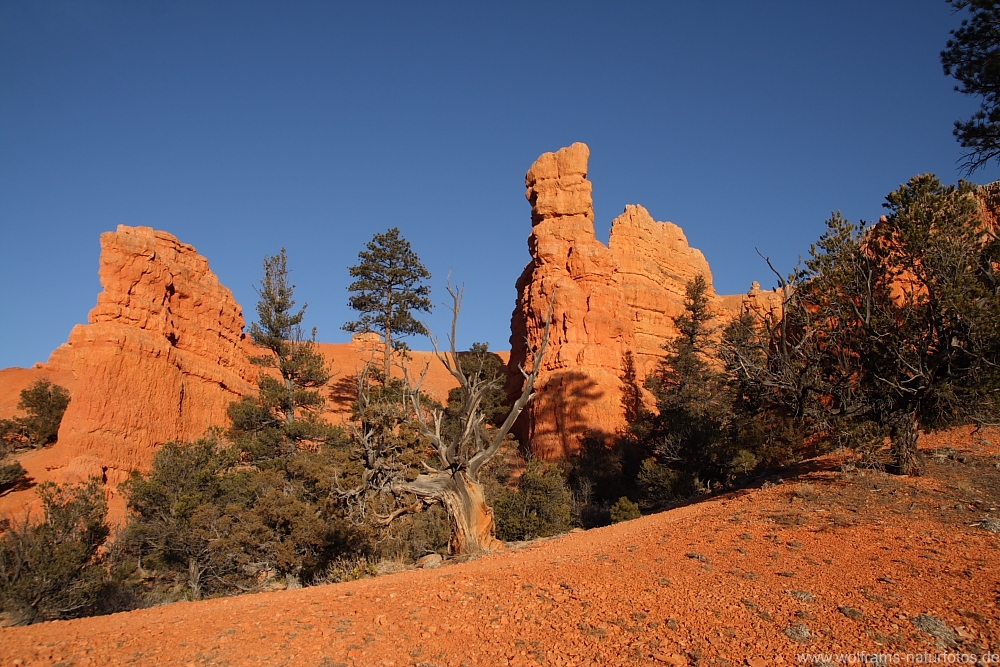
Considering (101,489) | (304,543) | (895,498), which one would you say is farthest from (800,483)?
(101,489)

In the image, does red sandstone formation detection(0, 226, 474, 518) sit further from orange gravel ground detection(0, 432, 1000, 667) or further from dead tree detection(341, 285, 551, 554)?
orange gravel ground detection(0, 432, 1000, 667)

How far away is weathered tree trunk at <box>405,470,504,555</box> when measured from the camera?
1250 cm

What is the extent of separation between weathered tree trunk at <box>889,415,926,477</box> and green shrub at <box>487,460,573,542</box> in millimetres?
9717

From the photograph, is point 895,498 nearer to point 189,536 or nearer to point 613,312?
point 189,536

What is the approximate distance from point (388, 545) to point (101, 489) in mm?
16266

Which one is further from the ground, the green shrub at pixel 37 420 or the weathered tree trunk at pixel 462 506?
the green shrub at pixel 37 420

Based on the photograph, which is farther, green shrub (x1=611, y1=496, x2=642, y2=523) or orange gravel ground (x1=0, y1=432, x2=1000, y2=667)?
green shrub (x1=611, y1=496, x2=642, y2=523)

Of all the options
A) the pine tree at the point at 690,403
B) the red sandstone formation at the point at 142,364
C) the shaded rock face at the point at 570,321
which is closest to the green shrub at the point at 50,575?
the red sandstone formation at the point at 142,364

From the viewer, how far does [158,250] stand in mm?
34344

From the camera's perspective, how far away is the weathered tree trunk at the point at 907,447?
1127cm

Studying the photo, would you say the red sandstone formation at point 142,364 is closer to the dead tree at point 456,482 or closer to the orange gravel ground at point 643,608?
the dead tree at point 456,482

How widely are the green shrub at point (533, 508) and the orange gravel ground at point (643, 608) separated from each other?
979cm

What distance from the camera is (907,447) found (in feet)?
37.1

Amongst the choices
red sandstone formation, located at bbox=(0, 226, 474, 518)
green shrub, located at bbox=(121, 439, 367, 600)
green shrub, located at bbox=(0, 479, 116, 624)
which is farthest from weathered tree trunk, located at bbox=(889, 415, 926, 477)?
red sandstone formation, located at bbox=(0, 226, 474, 518)
